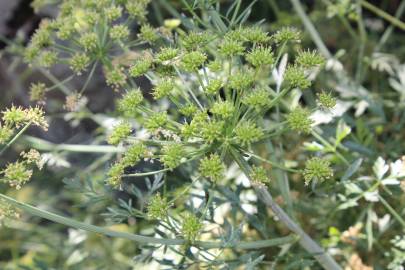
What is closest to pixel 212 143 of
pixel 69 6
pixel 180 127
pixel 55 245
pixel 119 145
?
pixel 180 127

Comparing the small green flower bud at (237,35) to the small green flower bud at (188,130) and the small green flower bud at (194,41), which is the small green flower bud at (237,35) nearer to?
the small green flower bud at (194,41)

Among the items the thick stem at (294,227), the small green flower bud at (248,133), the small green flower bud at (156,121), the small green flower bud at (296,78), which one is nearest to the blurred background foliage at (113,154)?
the thick stem at (294,227)

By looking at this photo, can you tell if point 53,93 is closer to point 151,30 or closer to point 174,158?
point 151,30

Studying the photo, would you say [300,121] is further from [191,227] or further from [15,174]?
[15,174]

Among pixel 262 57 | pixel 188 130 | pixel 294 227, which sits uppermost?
pixel 262 57

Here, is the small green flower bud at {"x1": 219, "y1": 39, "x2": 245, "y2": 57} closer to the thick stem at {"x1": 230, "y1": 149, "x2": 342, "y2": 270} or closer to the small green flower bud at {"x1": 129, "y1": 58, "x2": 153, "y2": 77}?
the small green flower bud at {"x1": 129, "y1": 58, "x2": 153, "y2": 77}

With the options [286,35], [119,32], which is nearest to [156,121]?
[286,35]
